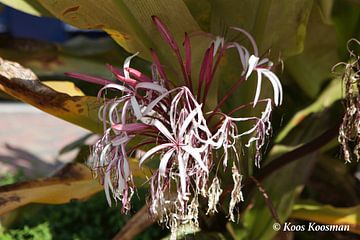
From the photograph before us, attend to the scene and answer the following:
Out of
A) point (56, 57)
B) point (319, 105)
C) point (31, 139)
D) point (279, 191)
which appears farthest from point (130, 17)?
point (31, 139)

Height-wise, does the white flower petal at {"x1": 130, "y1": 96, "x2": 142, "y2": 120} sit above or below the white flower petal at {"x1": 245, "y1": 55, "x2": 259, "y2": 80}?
below

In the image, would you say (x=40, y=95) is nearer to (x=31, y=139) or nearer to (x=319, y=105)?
(x=319, y=105)

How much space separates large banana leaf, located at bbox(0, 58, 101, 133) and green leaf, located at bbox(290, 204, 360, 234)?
1.56 ft

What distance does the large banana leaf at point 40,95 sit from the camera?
1.02m

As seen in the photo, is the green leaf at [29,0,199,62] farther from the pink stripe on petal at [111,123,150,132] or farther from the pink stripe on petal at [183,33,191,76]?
the pink stripe on petal at [111,123,150,132]

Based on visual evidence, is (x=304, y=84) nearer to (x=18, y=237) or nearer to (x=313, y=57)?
(x=313, y=57)

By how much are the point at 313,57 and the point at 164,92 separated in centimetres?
67

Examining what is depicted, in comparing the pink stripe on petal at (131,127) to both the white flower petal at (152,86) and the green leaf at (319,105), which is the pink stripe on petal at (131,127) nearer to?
the white flower petal at (152,86)

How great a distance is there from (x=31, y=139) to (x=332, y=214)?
2.50 m

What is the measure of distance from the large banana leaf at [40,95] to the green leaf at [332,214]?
1.56 feet

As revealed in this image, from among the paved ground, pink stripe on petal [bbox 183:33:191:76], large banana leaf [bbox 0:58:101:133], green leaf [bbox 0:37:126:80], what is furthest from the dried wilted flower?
the paved ground

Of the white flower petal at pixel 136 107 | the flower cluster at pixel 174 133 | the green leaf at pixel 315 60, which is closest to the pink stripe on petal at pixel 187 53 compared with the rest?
the flower cluster at pixel 174 133

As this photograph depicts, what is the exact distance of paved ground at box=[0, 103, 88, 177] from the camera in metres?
2.76

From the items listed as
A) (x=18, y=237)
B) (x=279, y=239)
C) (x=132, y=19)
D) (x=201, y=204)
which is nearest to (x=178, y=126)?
(x=132, y=19)
